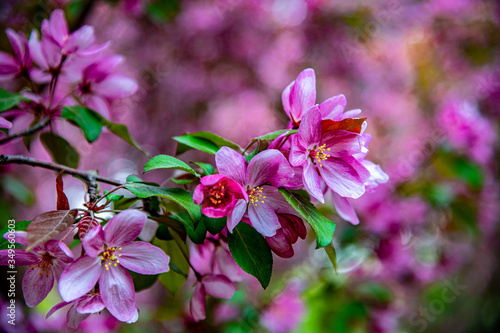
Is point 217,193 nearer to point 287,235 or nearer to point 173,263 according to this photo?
point 287,235

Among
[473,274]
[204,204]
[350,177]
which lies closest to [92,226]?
[204,204]

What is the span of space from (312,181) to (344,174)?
2.6 inches

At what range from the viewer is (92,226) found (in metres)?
0.48

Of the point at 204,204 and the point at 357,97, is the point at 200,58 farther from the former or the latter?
the point at 204,204

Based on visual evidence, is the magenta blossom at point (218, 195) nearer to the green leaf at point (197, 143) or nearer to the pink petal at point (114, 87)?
the green leaf at point (197, 143)

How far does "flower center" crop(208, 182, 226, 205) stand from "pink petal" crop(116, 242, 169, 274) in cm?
11

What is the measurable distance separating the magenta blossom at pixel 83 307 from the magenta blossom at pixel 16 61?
54 cm

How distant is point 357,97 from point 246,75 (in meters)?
0.93

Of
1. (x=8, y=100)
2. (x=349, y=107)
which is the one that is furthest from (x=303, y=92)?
(x=349, y=107)

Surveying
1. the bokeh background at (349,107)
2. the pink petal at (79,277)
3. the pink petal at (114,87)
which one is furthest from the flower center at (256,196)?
the bokeh background at (349,107)

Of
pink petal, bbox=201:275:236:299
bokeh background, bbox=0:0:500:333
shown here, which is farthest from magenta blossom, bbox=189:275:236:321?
bokeh background, bbox=0:0:500:333

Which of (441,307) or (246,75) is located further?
(246,75)

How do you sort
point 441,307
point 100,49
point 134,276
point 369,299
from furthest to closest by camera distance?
1. point 441,307
2. point 369,299
3. point 100,49
4. point 134,276

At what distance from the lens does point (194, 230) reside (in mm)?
503
